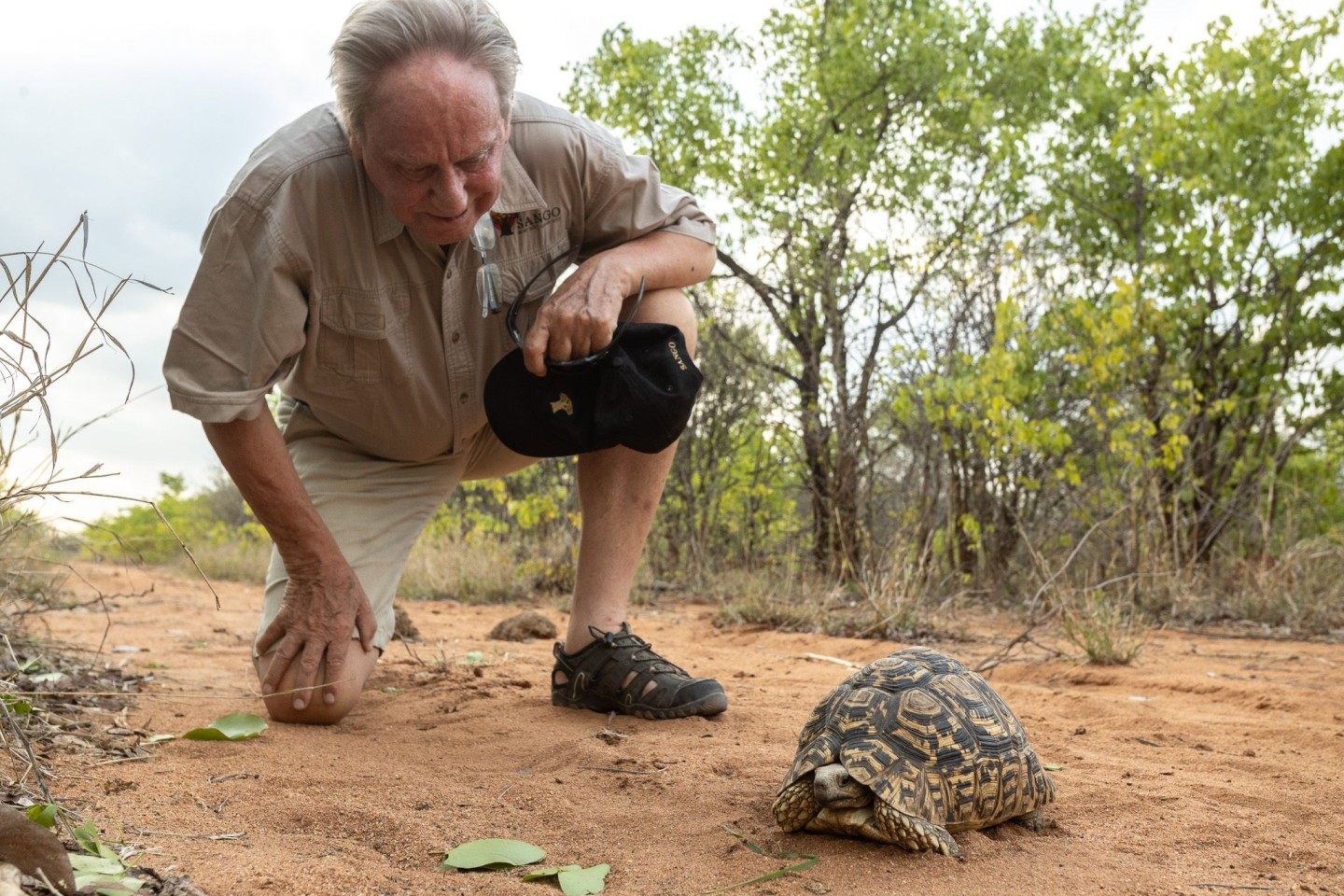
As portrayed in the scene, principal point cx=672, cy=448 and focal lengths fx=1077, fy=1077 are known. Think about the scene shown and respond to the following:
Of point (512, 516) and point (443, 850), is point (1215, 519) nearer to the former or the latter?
point (512, 516)

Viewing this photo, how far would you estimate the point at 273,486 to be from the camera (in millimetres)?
3064

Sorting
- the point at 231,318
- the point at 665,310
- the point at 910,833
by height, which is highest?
the point at 665,310

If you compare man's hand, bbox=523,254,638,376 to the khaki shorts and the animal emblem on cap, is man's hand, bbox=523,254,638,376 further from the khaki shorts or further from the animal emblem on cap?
the khaki shorts

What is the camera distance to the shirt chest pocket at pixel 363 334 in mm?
3260

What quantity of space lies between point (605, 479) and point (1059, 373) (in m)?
5.55

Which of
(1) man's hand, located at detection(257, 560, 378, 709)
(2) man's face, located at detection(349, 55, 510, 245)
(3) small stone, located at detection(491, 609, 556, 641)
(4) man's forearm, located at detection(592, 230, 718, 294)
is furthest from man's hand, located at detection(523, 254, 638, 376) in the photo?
(3) small stone, located at detection(491, 609, 556, 641)

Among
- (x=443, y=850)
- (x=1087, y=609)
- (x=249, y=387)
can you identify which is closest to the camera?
(x=443, y=850)

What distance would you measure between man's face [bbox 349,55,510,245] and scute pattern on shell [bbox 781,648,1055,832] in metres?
1.64

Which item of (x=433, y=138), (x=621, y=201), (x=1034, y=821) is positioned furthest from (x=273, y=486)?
(x=1034, y=821)

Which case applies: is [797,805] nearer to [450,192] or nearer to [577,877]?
[577,877]

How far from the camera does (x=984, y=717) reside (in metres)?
2.34

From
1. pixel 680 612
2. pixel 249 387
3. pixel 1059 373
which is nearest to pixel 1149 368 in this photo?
pixel 1059 373

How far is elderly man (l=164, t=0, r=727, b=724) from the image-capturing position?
113 inches

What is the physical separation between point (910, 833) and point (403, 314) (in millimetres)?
2158
